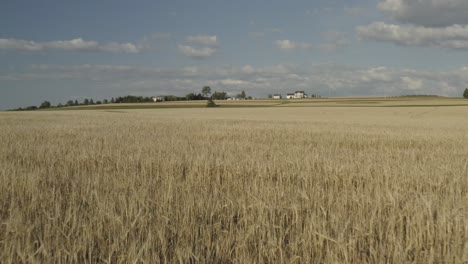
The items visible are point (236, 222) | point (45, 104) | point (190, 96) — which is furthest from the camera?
point (190, 96)

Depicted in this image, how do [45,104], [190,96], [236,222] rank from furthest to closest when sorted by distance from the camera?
[190,96] < [45,104] < [236,222]

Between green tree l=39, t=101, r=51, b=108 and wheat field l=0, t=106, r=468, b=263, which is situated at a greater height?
green tree l=39, t=101, r=51, b=108

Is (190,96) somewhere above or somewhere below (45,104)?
above

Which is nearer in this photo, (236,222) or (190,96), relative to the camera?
(236,222)

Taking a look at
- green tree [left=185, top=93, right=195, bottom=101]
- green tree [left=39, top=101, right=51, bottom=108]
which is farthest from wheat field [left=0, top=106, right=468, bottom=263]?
green tree [left=39, top=101, right=51, bottom=108]

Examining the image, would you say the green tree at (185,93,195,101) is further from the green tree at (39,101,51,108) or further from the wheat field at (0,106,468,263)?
the wheat field at (0,106,468,263)

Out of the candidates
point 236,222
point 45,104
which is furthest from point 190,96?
point 236,222

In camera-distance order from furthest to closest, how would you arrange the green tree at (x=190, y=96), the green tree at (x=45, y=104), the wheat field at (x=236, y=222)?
the green tree at (x=190, y=96)
the green tree at (x=45, y=104)
the wheat field at (x=236, y=222)

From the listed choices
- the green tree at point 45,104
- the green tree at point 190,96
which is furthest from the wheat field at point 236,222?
the green tree at point 45,104

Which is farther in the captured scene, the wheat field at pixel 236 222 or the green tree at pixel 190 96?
the green tree at pixel 190 96

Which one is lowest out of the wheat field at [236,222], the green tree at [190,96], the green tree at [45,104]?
the wheat field at [236,222]

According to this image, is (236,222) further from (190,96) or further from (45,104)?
(45,104)

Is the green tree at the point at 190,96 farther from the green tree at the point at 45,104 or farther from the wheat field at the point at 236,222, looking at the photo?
the wheat field at the point at 236,222

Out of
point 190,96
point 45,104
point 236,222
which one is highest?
point 190,96
